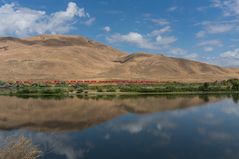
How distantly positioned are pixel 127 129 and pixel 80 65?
11488cm

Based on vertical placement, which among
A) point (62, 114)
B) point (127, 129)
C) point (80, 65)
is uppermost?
point (80, 65)

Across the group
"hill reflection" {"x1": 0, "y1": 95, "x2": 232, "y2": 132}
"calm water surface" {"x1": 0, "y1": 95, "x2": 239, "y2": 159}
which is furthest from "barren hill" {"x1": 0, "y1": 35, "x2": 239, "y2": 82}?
"calm water surface" {"x1": 0, "y1": 95, "x2": 239, "y2": 159}

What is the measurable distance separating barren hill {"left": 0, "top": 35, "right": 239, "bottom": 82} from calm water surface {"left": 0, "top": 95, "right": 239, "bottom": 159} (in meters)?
72.1

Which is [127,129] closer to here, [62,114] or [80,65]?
[62,114]

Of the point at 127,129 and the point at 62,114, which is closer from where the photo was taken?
the point at 127,129

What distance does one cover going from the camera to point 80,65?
144 metres

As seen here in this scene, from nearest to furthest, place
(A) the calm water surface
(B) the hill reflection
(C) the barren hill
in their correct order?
(A) the calm water surface → (B) the hill reflection → (C) the barren hill

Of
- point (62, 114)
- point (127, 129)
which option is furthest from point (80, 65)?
point (127, 129)

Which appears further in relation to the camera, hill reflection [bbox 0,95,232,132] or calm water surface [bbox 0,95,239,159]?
hill reflection [bbox 0,95,232,132]

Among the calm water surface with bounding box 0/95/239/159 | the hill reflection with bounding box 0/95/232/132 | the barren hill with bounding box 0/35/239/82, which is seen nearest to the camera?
the calm water surface with bounding box 0/95/239/159

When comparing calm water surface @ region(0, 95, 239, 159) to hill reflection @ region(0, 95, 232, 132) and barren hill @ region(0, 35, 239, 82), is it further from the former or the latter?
barren hill @ region(0, 35, 239, 82)

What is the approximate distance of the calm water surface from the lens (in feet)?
71.8

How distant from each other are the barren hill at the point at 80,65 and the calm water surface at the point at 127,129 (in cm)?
7215

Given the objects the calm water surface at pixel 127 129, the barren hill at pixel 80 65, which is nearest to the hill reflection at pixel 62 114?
the calm water surface at pixel 127 129
